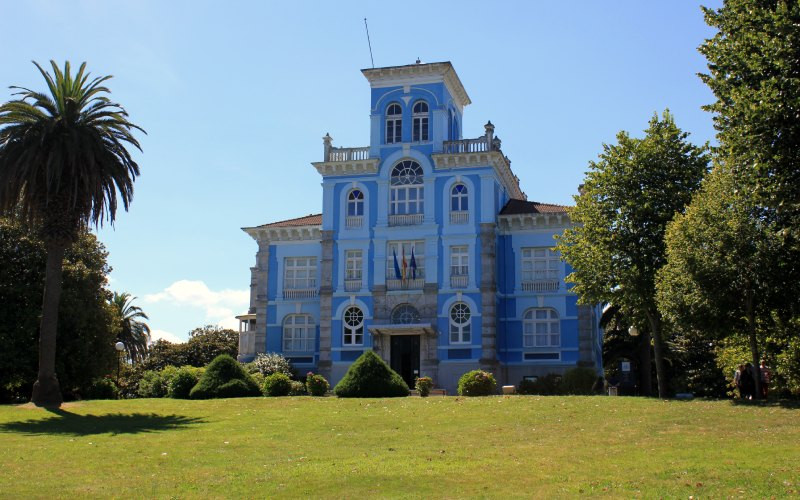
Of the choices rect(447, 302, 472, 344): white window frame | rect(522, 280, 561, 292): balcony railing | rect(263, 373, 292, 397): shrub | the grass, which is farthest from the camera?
rect(522, 280, 561, 292): balcony railing

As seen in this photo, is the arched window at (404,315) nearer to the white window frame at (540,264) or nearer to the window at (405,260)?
the window at (405,260)

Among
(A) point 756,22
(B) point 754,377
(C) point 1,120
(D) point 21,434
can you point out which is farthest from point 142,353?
(A) point 756,22

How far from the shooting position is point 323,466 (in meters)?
18.4

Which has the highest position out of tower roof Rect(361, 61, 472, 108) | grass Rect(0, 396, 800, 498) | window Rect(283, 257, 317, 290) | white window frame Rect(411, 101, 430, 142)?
tower roof Rect(361, 61, 472, 108)

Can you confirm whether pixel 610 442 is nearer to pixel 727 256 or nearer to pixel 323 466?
pixel 323 466

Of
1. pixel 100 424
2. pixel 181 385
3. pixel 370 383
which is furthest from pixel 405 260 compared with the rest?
pixel 100 424

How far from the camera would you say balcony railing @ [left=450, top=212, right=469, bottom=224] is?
157 ft

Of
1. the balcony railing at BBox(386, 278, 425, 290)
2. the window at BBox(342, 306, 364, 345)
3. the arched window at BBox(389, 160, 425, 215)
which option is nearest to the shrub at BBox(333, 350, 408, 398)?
the balcony railing at BBox(386, 278, 425, 290)

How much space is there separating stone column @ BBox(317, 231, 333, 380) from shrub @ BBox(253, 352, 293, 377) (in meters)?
1.84

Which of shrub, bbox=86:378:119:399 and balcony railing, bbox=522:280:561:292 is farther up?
balcony railing, bbox=522:280:561:292

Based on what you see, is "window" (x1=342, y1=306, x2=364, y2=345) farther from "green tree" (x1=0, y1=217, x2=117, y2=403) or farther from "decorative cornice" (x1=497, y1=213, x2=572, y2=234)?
"green tree" (x1=0, y1=217, x2=117, y2=403)

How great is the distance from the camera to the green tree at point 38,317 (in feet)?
130

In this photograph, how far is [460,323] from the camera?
46.8 meters

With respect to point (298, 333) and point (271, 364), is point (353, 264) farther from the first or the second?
point (271, 364)
